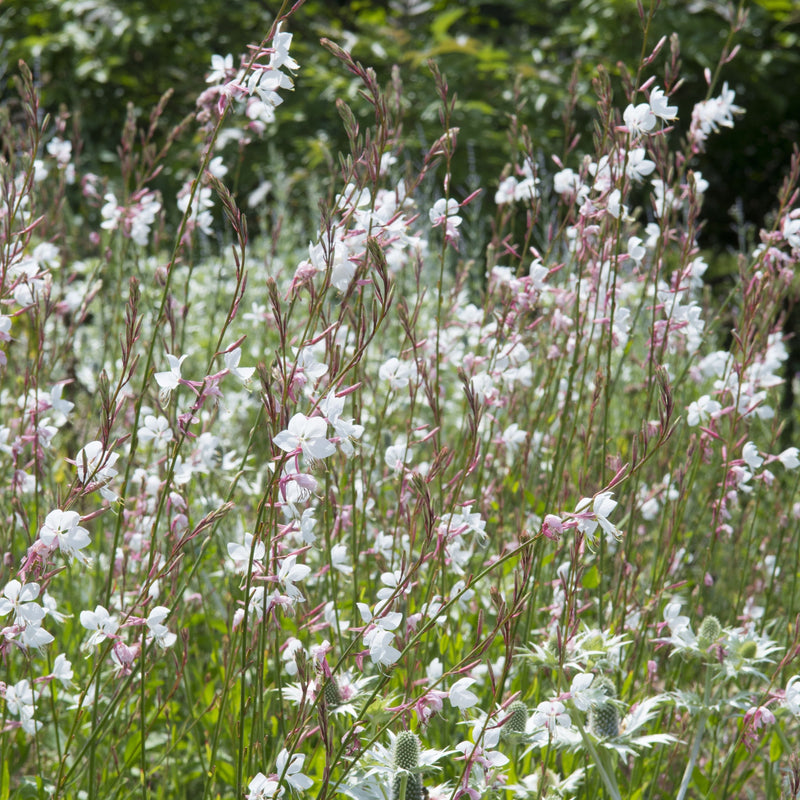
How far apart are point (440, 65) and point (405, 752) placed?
289 inches

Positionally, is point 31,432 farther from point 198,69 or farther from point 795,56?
point 198,69

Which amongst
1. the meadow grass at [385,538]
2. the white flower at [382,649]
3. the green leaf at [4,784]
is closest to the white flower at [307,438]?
the meadow grass at [385,538]

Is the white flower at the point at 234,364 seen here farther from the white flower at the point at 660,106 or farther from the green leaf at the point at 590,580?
the green leaf at the point at 590,580

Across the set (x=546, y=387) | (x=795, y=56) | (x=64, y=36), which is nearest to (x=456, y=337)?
(x=546, y=387)

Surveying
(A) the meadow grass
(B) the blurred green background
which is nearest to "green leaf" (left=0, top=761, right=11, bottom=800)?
(A) the meadow grass

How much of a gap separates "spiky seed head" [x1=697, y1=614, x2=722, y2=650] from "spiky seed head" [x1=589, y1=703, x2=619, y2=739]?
22 cm

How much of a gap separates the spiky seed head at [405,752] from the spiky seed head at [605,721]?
397 mm

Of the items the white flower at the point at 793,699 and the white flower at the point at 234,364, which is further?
the white flower at the point at 793,699

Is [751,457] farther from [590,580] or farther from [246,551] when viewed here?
[246,551]

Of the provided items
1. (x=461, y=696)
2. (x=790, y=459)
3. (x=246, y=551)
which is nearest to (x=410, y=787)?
(x=461, y=696)

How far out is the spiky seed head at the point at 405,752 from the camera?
137 cm

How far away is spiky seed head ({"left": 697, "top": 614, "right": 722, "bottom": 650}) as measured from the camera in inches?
65.9

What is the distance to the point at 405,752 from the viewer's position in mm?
1372

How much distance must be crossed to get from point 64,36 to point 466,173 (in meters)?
4.38
